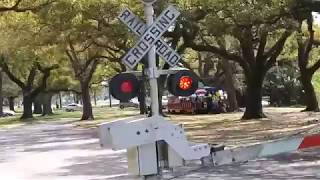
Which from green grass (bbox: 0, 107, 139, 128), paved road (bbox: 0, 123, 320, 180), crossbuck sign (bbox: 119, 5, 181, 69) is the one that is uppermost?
crossbuck sign (bbox: 119, 5, 181, 69)

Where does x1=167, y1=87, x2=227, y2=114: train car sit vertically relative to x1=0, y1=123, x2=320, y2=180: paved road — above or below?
above

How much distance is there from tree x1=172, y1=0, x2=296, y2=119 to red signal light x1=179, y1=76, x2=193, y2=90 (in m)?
13.0

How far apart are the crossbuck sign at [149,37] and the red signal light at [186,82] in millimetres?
326

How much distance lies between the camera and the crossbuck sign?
319 inches

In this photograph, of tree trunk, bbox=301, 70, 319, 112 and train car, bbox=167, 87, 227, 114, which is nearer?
tree trunk, bbox=301, 70, 319, 112

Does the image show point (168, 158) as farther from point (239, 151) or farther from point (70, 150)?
point (70, 150)

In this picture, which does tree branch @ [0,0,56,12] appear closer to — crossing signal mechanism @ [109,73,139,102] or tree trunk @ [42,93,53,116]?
crossing signal mechanism @ [109,73,139,102]

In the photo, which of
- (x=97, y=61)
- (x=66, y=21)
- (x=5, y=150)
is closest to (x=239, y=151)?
(x=5, y=150)

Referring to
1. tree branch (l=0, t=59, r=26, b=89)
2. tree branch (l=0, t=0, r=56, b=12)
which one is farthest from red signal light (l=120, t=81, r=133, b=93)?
tree branch (l=0, t=59, r=26, b=89)

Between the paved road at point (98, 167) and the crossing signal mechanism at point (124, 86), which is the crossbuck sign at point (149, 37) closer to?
the crossing signal mechanism at point (124, 86)

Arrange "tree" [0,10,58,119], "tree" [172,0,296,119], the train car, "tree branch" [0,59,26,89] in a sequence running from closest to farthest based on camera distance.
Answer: "tree" [172,0,296,119] < "tree" [0,10,58,119] < the train car < "tree branch" [0,59,26,89]

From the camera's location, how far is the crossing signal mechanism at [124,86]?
313 inches

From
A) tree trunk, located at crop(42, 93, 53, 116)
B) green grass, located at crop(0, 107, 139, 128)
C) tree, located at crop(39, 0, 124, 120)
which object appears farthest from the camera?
tree trunk, located at crop(42, 93, 53, 116)

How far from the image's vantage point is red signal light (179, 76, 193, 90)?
815cm
